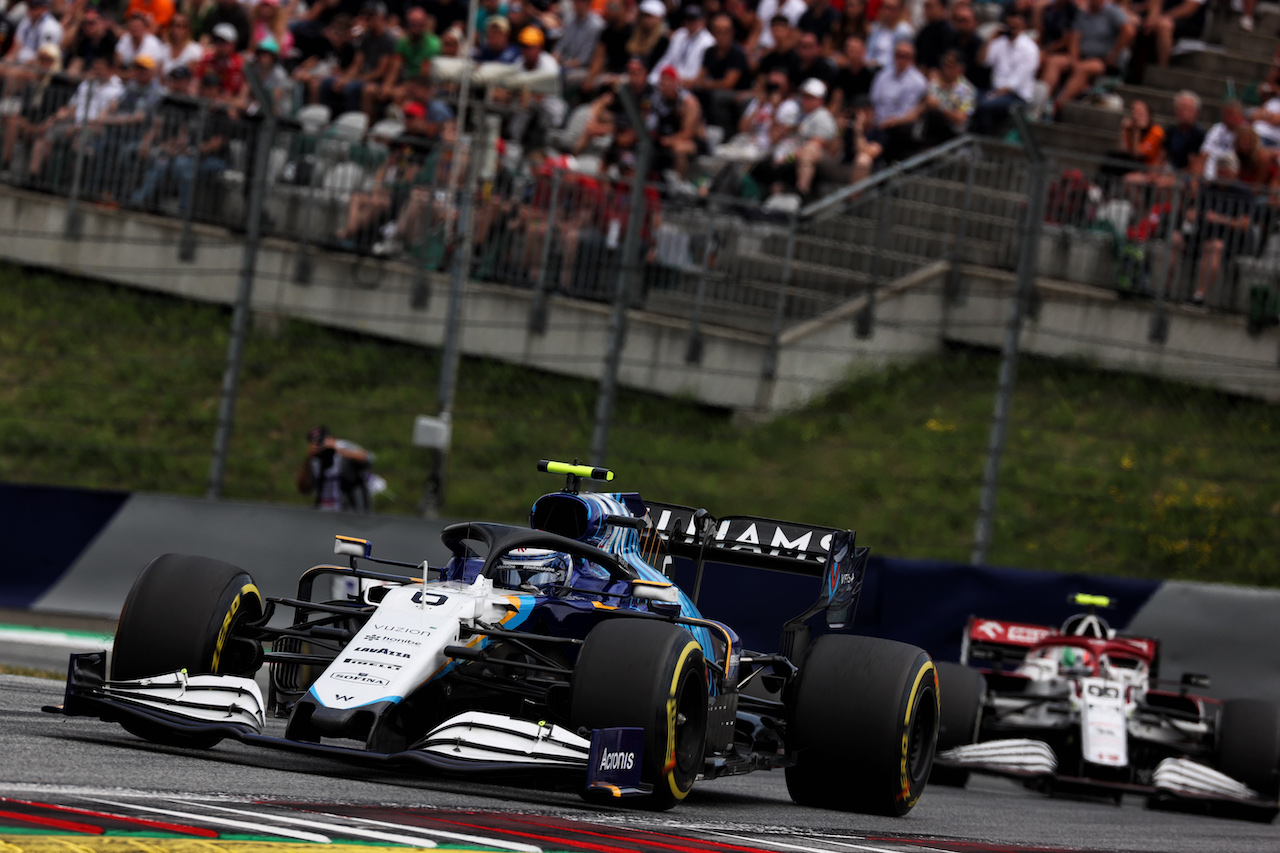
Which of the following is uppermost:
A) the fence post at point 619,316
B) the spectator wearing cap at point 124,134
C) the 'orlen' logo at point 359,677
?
the spectator wearing cap at point 124,134

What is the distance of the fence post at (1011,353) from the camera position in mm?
12469

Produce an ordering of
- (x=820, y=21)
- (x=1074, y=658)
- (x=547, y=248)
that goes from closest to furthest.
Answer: (x=1074, y=658) → (x=547, y=248) → (x=820, y=21)

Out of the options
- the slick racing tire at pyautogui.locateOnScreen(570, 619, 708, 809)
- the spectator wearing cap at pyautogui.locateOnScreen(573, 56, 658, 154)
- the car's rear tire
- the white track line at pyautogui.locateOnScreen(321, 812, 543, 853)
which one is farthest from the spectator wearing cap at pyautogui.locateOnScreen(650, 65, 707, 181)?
the white track line at pyautogui.locateOnScreen(321, 812, 543, 853)

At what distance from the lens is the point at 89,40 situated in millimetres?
19547

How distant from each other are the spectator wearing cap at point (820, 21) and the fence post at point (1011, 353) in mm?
6584

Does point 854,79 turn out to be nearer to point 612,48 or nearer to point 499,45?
point 612,48

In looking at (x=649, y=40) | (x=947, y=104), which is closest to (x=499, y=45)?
(x=649, y=40)

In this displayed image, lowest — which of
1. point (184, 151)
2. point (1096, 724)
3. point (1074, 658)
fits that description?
point (1096, 724)

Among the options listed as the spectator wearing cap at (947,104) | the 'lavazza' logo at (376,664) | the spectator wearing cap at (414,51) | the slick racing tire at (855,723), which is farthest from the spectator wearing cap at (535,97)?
the 'lavazza' logo at (376,664)

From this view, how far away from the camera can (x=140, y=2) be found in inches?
819

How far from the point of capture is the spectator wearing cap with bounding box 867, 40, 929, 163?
17.1 meters

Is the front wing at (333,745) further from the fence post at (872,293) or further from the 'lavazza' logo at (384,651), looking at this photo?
the fence post at (872,293)

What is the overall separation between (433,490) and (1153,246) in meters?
6.21

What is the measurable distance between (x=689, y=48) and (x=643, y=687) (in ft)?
44.9
